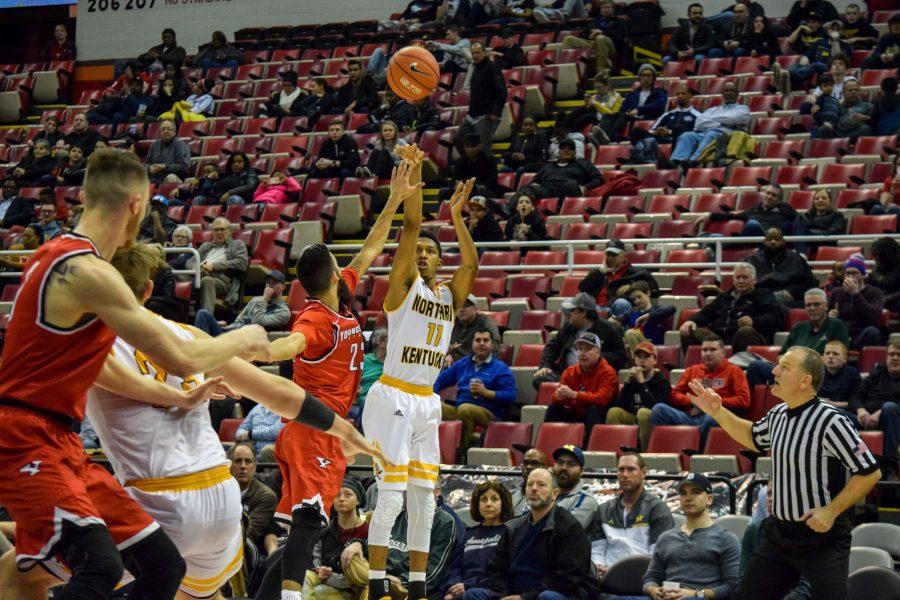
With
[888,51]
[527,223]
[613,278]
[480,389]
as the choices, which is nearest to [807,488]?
[480,389]

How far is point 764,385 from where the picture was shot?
10750 millimetres

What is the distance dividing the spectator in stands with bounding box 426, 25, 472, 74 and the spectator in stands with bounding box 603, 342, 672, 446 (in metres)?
10.6

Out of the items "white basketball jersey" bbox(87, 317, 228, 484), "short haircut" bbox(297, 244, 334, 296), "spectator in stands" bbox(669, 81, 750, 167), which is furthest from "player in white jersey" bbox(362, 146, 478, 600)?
"spectator in stands" bbox(669, 81, 750, 167)

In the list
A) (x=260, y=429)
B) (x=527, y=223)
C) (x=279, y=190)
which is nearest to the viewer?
(x=260, y=429)

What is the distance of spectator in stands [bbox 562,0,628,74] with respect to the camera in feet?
65.9

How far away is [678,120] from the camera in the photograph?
17.4 metres

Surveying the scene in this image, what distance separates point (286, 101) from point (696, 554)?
15.3m

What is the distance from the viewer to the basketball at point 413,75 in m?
12.2

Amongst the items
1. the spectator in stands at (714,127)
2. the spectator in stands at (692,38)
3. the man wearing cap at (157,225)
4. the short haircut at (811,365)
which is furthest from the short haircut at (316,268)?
the spectator in stands at (692,38)

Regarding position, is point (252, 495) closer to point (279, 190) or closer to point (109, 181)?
point (109, 181)

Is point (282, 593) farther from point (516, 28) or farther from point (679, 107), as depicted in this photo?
point (516, 28)

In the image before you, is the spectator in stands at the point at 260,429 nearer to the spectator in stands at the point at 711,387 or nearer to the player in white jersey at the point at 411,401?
the spectator in stands at the point at 711,387

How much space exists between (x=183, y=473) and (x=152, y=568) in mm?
462

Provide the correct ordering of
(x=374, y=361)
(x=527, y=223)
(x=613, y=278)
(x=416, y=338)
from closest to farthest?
1. (x=416, y=338)
2. (x=374, y=361)
3. (x=613, y=278)
4. (x=527, y=223)
